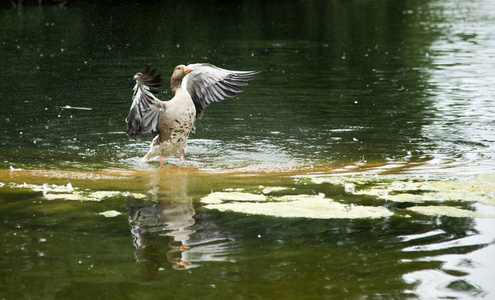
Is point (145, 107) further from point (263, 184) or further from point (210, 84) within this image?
point (263, 184)

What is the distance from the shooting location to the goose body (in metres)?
8.99

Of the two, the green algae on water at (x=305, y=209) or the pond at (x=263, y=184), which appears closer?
the pond at (x=263, y=184)

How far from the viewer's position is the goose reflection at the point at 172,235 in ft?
17.6

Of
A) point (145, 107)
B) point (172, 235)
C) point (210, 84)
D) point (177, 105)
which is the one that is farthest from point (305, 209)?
point (210, 84)

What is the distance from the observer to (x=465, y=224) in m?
6.20

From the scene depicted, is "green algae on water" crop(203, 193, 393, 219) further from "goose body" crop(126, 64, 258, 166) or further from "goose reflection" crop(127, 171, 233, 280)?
"goose body" crop(126, 64, 258, 166)

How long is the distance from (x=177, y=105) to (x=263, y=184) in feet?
6.84

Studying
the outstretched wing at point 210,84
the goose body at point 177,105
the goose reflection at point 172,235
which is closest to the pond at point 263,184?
the goose reflection at point 172,235

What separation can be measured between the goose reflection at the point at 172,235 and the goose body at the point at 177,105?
67.7 inches

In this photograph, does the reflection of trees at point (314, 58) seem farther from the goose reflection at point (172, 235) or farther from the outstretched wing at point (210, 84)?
the goose reflection at point (172, 235)

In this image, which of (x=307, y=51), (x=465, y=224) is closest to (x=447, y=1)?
(x=307, y=51)

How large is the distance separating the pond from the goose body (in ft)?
1.32

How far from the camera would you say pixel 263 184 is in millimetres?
7836

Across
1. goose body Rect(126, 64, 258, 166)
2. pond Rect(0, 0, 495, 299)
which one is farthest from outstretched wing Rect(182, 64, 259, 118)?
pond Rect(0, 0, 495, 299)
